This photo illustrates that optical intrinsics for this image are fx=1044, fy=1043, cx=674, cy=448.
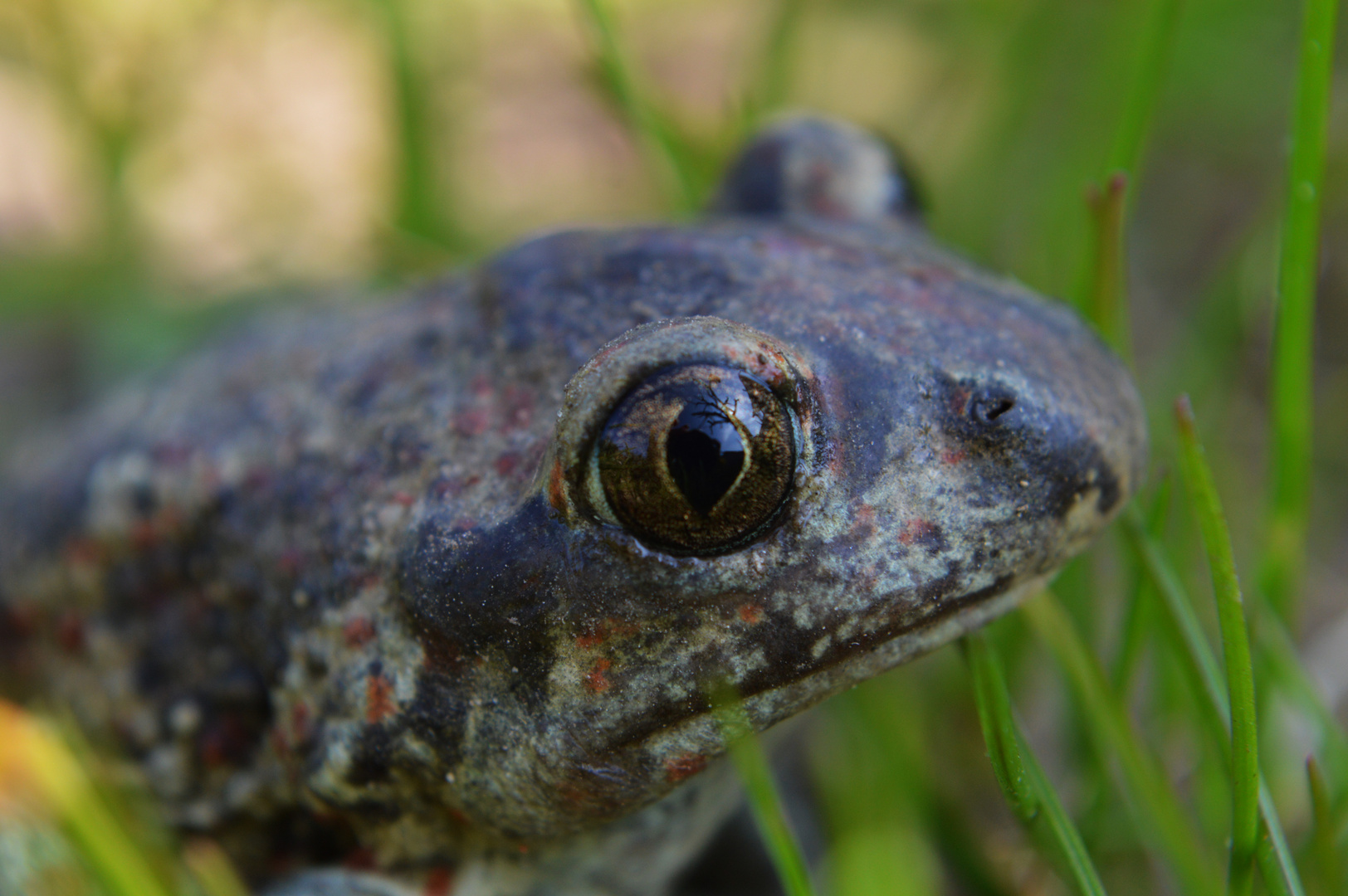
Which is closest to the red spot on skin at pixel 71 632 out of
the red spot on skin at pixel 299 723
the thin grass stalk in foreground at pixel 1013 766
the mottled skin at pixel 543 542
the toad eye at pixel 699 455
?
the mottled skin at pixel 543 542

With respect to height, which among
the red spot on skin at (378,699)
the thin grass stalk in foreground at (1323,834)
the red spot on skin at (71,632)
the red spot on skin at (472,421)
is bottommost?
the thin grass stalk in foreground at (1323,834)

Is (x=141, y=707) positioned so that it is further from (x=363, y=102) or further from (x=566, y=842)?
(x=363, y=102)

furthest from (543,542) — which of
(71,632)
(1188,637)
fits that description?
(71,632)

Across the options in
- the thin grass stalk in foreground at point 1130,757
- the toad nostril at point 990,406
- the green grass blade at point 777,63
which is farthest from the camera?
the green grass blade at point 777,63

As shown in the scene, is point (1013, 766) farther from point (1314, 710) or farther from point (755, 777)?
point (1314, 710)

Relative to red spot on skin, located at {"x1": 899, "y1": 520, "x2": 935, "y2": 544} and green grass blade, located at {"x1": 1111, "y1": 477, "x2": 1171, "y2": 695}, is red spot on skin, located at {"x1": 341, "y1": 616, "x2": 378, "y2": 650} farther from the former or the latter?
green grass blade, located at {"x1": 1111, "y1": 477, "x2": 1171, "y2": 695}

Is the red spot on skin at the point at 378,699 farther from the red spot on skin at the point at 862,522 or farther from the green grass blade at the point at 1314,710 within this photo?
the green grass blade at the point at 1314,710

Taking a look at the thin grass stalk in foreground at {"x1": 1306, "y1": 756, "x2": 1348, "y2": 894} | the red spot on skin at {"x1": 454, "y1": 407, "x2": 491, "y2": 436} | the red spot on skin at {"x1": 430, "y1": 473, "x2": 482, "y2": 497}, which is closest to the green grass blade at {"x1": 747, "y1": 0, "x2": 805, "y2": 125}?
the red spot on skin at {"x1": 454, "y1": 407, "x2": 491, "y2": 436}
